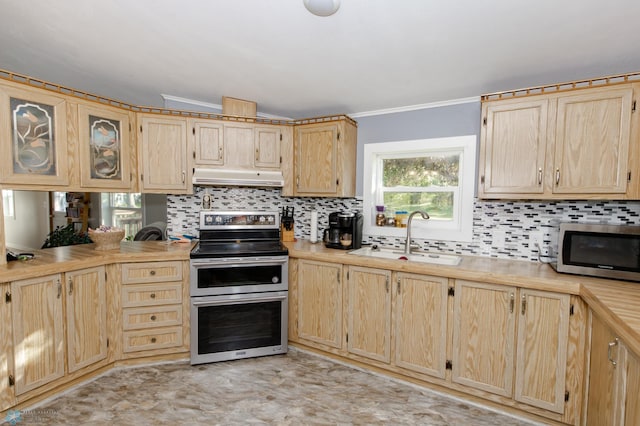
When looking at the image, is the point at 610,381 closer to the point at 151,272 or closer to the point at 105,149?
the point at 151,272

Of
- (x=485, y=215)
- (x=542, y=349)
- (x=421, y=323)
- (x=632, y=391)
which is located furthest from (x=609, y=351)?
(x=485, y=215)

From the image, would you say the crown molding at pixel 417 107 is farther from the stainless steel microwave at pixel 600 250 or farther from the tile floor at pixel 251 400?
the tile floor at pixel 251 400

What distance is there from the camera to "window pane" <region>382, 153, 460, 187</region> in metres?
2.86

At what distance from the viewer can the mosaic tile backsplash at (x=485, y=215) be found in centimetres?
227

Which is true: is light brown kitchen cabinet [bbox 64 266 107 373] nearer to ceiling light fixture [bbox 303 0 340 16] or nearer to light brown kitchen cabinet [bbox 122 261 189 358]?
light brown kitchen cabinet [bbox 122 261 189 358]

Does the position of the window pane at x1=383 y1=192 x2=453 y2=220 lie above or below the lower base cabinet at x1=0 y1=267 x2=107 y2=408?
above

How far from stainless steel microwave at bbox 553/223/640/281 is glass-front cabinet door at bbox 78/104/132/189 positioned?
3411mm

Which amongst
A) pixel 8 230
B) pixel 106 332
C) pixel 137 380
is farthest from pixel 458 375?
pixel 8 230

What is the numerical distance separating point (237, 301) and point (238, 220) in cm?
79

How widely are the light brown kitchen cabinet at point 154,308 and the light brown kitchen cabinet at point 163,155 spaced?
73 cm

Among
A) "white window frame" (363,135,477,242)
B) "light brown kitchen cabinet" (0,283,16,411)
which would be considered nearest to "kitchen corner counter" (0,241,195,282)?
"light brown kitchen cabinet" (0,283,16,411)

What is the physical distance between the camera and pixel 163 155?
2.82m

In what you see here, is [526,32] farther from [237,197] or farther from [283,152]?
[237,197]

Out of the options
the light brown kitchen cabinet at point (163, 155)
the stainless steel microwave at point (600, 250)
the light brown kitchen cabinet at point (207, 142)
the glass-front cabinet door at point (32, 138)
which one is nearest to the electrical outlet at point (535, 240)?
the stainless steel microwave at point (600, 250)
